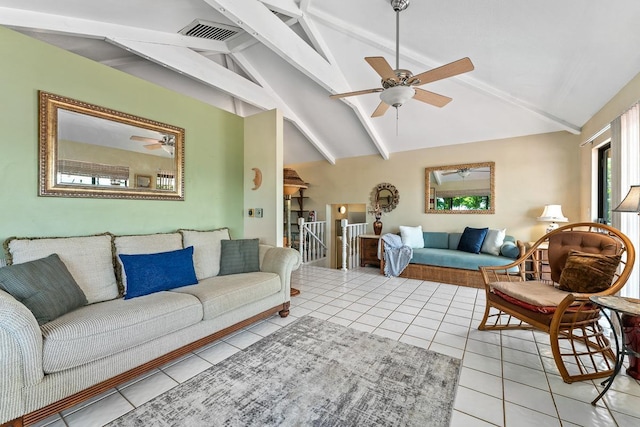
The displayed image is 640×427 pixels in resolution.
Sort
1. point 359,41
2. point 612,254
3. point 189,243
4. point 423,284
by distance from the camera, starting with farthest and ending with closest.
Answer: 1. point 423,284
2. point 359,41
3. point 189,243
4. point 612,254

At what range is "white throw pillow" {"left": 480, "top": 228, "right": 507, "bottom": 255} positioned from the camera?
4.48 meters

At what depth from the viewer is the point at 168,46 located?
3.16 metres

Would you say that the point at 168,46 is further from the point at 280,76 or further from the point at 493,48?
the point at 493,48

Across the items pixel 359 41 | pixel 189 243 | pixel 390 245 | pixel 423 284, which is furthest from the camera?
pixel 390 245

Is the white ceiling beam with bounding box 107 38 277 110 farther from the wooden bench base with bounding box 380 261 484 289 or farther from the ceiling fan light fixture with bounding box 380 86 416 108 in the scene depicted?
the wooden bench base with bounding box 380 261 484 289

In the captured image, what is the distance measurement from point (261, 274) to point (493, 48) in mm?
3591

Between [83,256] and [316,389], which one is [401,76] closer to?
[316,389]

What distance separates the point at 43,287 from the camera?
1766mm

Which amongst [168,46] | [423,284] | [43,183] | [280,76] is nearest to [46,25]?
[168,46]

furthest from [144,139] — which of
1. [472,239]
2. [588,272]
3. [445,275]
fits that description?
[472,239]

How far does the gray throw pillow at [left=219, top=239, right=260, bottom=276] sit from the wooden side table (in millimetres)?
3170

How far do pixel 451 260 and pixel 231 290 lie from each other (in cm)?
368

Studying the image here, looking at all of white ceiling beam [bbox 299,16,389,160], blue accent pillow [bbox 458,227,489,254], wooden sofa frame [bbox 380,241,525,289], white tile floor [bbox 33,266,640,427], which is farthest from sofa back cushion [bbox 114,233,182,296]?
blue accent pillow [bbox 458,227,489,254]

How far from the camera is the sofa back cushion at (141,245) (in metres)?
2.46
